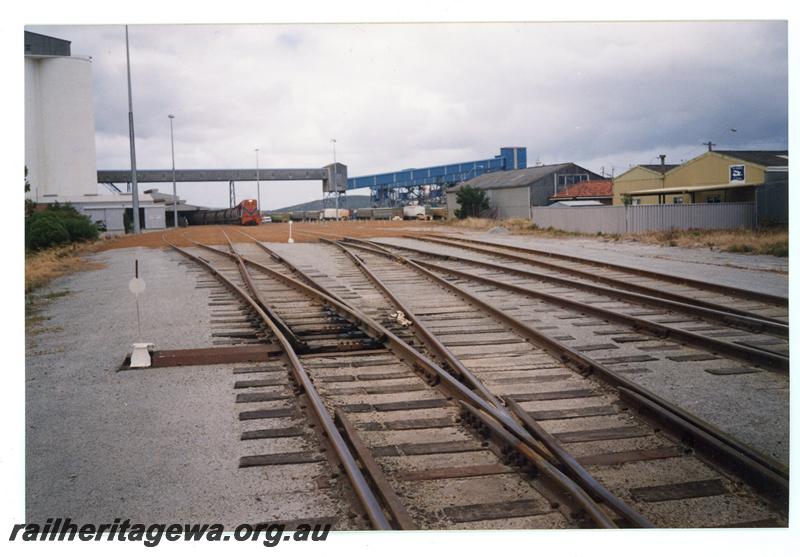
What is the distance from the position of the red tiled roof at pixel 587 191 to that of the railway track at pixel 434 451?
4258cm

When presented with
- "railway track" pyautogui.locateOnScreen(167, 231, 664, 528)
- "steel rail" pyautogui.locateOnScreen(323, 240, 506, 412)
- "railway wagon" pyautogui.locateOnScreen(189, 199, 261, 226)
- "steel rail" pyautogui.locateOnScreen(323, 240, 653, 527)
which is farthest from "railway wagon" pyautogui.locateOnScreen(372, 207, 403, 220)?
"steel rail" pyautogui.locateOnScreen(323, 240, 653, 527)

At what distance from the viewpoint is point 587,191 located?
48625mm

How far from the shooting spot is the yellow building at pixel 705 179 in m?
24.8

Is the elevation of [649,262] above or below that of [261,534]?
A: above

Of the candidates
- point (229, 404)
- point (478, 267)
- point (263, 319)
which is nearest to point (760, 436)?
point (229, 404)

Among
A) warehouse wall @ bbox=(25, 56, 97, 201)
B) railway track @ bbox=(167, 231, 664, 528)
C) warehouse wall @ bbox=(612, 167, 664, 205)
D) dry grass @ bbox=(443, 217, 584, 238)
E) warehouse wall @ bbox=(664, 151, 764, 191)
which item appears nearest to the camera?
railway track @ bbox=(167, 231, 664, 528)

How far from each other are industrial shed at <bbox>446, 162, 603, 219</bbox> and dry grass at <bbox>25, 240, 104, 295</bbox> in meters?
29.8

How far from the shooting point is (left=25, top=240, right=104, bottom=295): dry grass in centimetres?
1548

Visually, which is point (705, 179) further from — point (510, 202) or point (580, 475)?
point (580, 475)

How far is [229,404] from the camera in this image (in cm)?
621

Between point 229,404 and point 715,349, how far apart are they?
533cm

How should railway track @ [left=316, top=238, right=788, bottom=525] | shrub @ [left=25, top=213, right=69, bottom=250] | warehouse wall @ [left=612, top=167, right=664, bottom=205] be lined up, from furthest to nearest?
warehouse wall @ [left=612, top=167, right=664, bottom=205], shrub @ [left=25, top=213, right=69, bottom=250], railway track @ [left=316, top=238, right=788, bottom=525]

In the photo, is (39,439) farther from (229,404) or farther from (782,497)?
(782,497)

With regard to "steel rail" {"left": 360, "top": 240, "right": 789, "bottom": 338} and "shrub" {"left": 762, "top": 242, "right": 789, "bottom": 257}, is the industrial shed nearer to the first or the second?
"shrub" {"left": 762, "top": 242, "right": 789, "bottom": 257}
